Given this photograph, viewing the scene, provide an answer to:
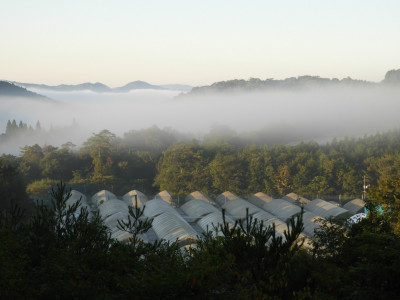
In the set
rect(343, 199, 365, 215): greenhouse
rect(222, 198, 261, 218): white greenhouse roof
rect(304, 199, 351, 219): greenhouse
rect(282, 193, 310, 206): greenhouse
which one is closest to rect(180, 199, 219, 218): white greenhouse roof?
rect(222, 198, 261, 218): white greenhouse roof

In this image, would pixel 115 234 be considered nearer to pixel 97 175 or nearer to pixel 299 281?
pixel 299 281

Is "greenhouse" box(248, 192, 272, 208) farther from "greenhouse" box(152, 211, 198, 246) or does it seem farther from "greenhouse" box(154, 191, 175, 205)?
"greenhouse" box(152, 211, 198, 246)

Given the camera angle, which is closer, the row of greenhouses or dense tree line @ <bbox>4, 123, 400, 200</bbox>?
the row of greenhouses

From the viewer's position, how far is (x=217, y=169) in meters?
78.3

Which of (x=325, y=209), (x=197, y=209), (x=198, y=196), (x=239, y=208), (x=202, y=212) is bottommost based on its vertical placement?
(x=198, y=196)

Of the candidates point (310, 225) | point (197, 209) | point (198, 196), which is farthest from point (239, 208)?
point (310, 225)

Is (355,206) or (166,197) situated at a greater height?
(355,206)

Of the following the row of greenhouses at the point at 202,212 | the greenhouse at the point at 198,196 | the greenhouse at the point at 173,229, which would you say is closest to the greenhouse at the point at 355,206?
the row of greenhouses at the point at 202,212

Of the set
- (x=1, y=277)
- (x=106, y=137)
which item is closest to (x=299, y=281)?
(x=1, y=277)

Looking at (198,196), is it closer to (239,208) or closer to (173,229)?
(239,208)

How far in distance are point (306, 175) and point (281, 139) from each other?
99040 mm

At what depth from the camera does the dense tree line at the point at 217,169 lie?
75188 millimetres

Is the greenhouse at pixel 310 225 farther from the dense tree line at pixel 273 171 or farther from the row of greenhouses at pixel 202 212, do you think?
the dense tree line at pixel 273 171

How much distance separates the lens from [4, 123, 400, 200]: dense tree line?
247 feet
